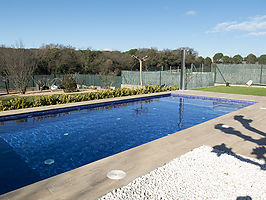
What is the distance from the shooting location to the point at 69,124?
24.0ft

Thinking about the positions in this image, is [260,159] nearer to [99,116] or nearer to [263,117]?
[263,117]

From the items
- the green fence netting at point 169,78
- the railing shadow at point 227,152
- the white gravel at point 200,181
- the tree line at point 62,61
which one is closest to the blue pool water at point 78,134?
the white gravel at point 200,181

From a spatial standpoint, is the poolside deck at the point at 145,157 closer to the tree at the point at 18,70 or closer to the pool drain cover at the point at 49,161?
the pool drain cover at the point at 49,161

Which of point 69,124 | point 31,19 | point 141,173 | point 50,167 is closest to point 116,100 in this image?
point 69,124

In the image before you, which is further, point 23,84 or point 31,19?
point 31,19

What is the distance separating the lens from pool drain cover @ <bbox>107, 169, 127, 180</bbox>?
3.17 meters

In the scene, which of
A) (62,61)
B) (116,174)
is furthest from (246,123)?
(62,61)

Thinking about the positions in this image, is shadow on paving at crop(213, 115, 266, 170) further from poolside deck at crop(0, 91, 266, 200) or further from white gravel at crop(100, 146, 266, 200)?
white gravel at crop(100, 146, 266, 200)

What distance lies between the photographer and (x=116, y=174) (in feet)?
10.7

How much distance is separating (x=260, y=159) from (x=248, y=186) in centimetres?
114

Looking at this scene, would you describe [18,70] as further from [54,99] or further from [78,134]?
[78,134]

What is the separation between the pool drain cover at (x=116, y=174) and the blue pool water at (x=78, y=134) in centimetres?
126

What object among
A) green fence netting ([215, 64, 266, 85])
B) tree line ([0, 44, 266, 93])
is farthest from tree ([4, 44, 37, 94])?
green fence netting ([215, 64, 266, 85])

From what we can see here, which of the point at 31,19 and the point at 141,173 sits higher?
the point at 31,19
